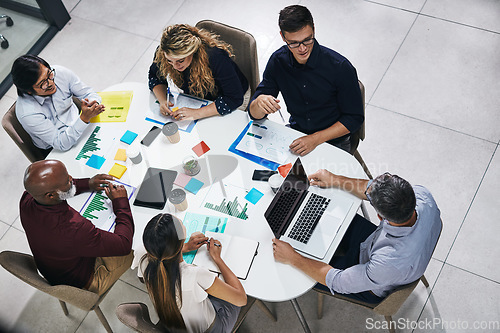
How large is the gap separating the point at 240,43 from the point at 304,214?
1250 millimetres

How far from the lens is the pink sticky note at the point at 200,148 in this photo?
281cm

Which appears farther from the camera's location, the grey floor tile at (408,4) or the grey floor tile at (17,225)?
the grey floor tile at (408,4)

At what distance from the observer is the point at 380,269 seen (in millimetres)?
2107

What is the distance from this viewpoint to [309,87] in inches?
111

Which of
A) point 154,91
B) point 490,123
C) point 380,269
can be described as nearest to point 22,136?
point 154,91

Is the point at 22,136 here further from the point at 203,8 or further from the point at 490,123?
the point at 490,123

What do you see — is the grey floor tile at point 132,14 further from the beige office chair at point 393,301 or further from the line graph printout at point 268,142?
the beige office chair at point 393,301

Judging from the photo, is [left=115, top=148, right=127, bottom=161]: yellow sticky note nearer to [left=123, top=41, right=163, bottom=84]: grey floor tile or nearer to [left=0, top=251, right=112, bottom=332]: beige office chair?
[left=0, top=251, right=112, bottom=332]: beige office chair

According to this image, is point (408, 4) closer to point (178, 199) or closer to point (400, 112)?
point (400, 112)

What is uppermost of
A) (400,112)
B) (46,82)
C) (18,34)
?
(46,82)

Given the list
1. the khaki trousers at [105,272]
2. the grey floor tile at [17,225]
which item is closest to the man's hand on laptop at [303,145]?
the khaki trousers at [105,272]

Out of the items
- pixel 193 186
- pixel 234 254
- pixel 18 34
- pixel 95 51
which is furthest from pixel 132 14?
pixel 234 254

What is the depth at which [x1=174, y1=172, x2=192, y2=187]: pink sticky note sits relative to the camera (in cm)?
271

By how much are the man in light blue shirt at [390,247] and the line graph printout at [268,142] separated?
545 mm
